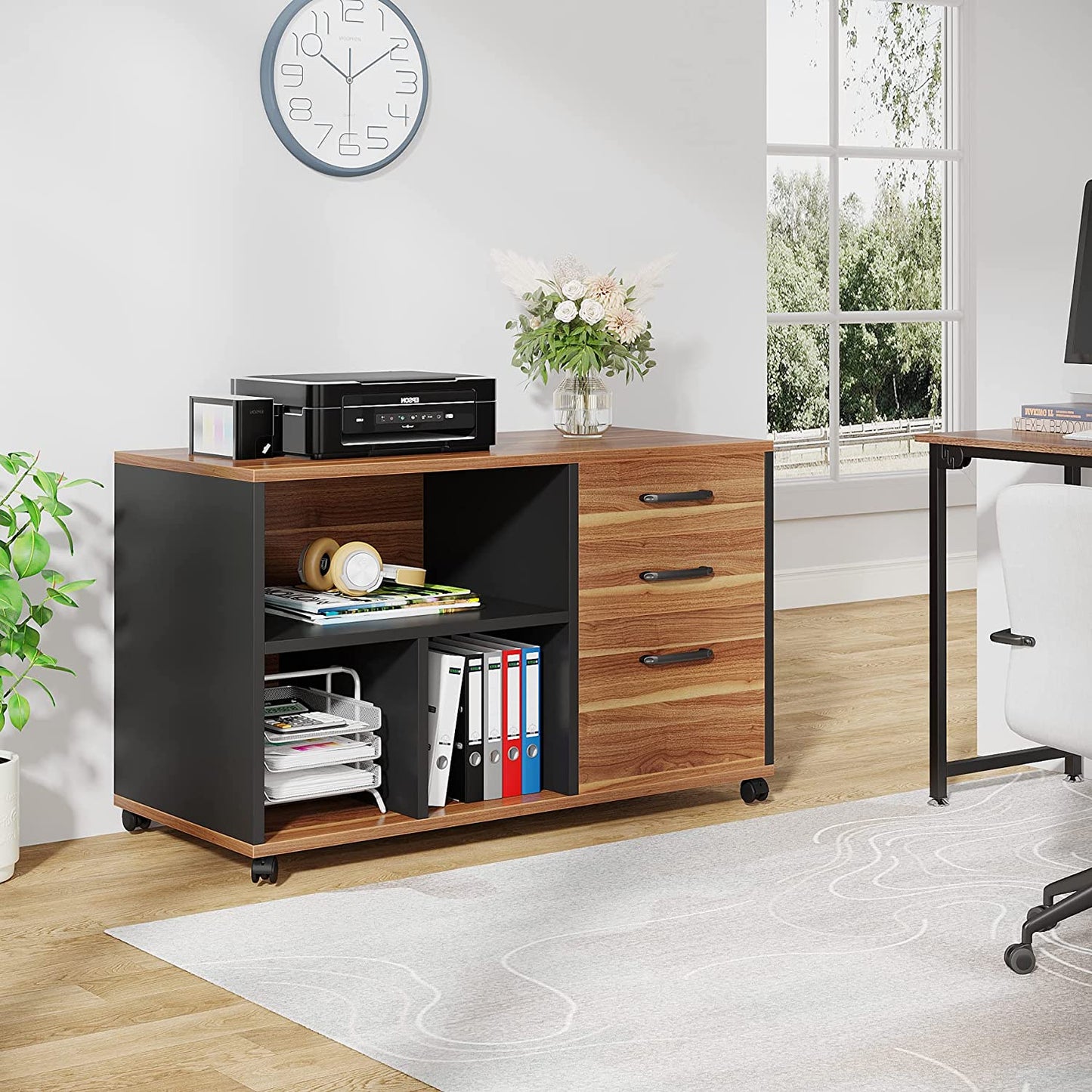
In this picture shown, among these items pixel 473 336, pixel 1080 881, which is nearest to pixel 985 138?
pixel 473 336

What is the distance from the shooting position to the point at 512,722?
3609mm

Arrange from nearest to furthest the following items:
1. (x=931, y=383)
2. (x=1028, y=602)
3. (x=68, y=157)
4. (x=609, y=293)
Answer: (x=1028, y=602)
(x=68, y=157)
(x=609, y=293)
(x=931, y=383)

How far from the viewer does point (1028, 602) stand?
286 cm

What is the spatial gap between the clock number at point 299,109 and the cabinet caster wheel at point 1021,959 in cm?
232

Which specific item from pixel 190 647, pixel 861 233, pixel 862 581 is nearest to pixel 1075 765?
pixel 190 647

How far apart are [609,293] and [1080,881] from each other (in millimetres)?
1707

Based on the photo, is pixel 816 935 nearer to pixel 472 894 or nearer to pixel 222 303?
pixel 472 894

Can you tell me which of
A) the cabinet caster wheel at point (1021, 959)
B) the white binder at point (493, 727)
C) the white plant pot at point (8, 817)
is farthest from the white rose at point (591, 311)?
the cabinet caster wheel at point (1021, 959)

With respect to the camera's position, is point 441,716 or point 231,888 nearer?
point 231,888

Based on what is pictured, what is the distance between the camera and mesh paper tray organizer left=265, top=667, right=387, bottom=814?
3.36 meters

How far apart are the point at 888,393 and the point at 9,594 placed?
457cm

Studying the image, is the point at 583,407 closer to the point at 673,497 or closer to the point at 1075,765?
the point at 673,497

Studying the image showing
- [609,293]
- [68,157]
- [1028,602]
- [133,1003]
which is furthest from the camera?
[609,293]

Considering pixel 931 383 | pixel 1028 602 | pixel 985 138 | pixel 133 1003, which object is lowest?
pixel 133 1003
